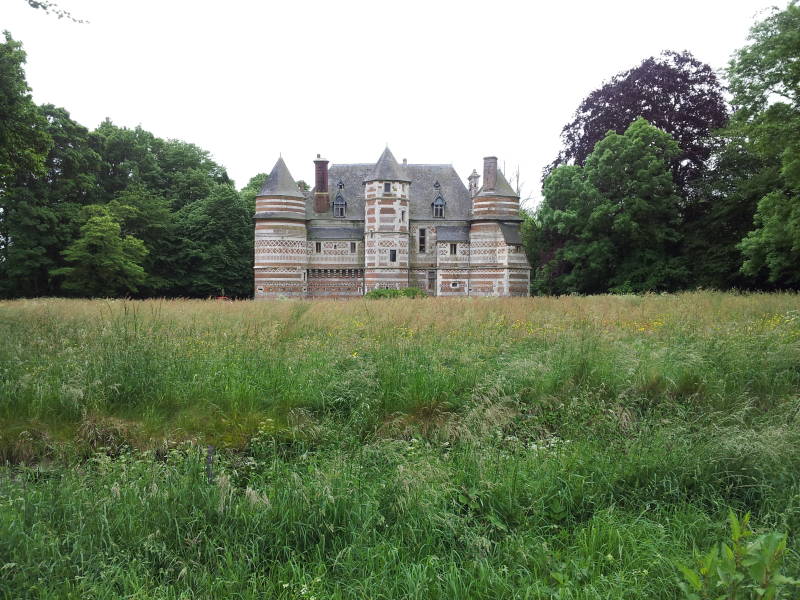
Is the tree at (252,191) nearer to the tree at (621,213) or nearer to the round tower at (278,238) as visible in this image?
the round tower at (278,238)

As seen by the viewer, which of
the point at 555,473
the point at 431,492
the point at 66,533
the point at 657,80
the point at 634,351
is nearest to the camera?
the point at 66,533

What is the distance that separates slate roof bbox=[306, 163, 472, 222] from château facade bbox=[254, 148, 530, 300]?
8 cm

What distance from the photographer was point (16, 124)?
13.0 m

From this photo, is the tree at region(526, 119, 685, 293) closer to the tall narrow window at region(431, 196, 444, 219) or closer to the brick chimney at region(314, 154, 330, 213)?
the tall narrow window at region(431, 196, 444, 219)

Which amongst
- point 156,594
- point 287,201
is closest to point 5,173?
point 156,594

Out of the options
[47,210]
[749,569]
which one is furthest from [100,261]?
[749,569]

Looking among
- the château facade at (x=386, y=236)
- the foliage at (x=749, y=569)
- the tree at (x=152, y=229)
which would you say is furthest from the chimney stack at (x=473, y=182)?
the foliage at (x=749, y=569)

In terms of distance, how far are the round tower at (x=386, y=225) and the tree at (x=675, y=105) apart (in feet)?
44.4

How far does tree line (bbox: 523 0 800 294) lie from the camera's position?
82.2 ft

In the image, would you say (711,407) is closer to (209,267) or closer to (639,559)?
(639,559)

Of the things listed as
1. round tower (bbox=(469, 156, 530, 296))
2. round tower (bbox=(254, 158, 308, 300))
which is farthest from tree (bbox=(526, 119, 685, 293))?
round tower (bbox=(254, 158, 308, 300))

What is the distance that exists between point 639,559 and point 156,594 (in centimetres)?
303

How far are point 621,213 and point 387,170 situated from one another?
16.6 m

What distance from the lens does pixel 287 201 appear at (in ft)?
121
